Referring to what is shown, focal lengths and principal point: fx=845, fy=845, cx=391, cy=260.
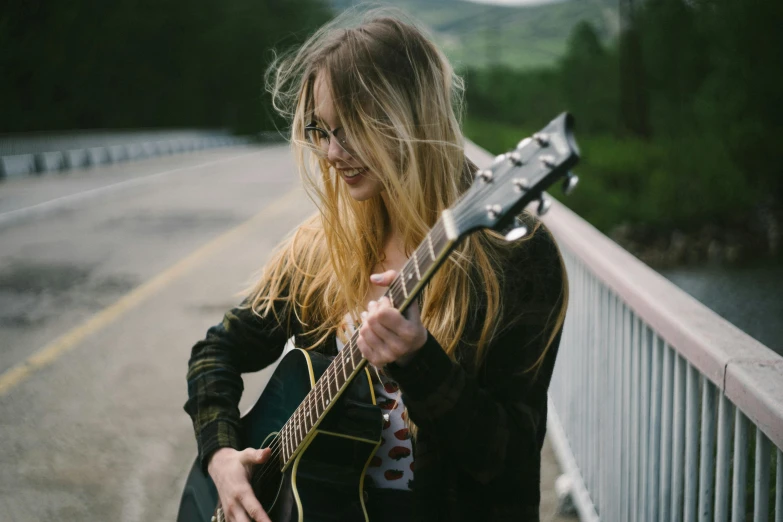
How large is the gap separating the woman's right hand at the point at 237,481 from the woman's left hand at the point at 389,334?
1.95 feet

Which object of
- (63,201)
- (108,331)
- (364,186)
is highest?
(364,186)

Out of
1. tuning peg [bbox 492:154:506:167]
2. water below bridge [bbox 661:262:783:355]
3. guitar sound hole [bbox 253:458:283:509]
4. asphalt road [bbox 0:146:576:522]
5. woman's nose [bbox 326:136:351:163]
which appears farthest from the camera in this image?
water below bridge [bbox 661:262:783:355]

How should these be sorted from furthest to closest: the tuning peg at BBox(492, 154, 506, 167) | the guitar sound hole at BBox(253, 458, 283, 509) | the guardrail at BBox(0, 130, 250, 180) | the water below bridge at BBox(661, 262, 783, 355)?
the guardrail at BBox(0, 130, 250, 180)
the water below bridge at BBox(661, 262, 783, 355)
the guitar sound hole at BBox(253, 458, 283, 509)
the tuning peg at BBox(492, 154, 506, 167)

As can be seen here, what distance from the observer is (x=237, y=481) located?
205 centimetres

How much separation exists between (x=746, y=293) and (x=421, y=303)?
11.6 m

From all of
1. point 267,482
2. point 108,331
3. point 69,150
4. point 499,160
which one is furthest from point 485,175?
point 69,150

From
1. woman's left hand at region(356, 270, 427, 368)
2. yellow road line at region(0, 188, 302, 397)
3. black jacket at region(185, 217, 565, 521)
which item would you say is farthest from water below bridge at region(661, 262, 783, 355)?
yellow road line at region(0, 188, 302, 397)

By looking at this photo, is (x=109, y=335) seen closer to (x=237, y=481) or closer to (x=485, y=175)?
(x=237, y=481)

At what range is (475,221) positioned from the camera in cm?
148

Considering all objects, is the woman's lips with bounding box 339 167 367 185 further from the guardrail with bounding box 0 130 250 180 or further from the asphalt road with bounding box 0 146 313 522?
the guardrail with bounding box 0 130 250 180

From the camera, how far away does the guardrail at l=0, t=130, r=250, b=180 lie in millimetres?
21672

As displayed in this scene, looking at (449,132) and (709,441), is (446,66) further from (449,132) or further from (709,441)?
(709,441)

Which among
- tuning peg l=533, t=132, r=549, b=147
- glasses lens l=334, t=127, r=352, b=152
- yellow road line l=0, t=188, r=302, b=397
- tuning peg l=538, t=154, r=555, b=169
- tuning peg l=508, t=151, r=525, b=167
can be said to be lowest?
yellow road line l=0, t=188, r=302, b=397

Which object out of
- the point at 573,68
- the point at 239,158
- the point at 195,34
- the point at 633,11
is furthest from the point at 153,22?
the point at 633,11
